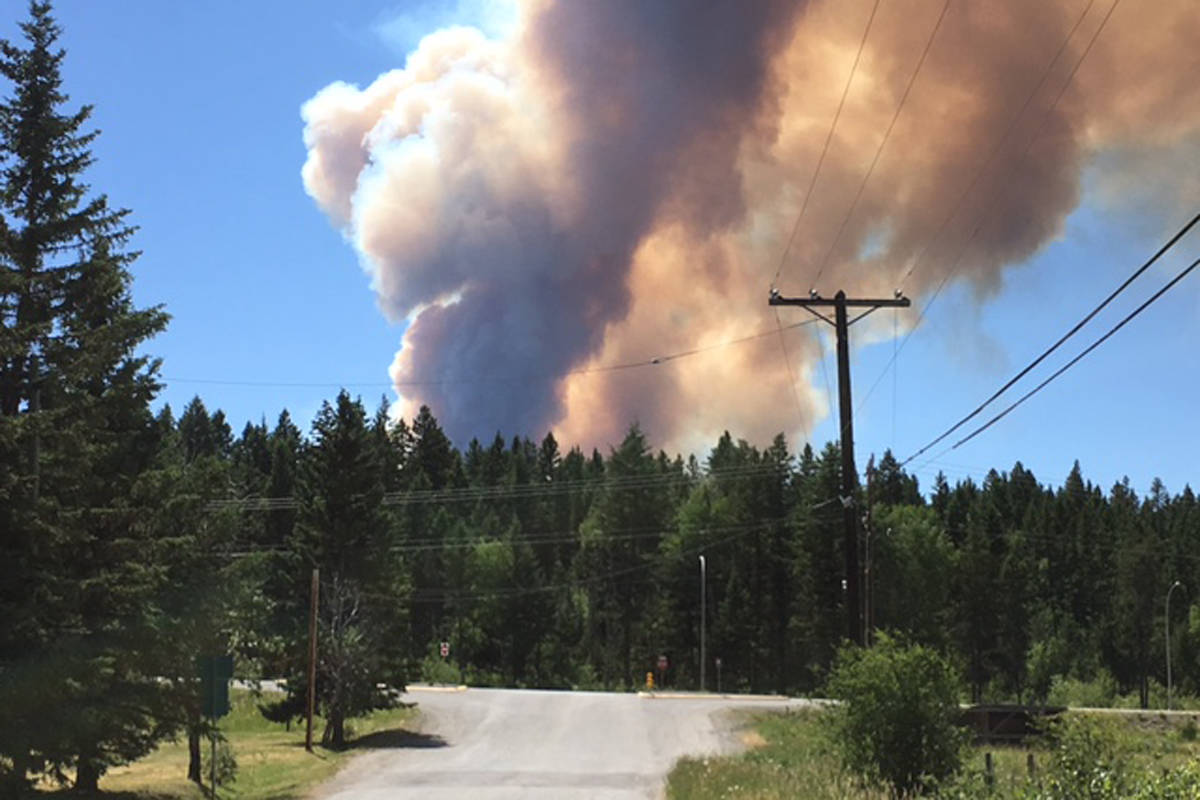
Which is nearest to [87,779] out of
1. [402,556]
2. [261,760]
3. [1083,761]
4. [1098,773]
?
[261,760]

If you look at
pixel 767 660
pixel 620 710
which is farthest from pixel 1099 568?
pixel 620 710

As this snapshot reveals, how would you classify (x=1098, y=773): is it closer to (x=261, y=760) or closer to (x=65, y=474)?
(x=65, y=474)

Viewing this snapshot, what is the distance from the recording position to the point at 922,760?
20.8 metres

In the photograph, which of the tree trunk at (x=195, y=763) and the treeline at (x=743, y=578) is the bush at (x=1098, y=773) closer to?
the tree trunk at (x=195, y=763)

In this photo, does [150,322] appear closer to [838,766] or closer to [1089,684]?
[838,766]

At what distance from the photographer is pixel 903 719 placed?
68.5ft

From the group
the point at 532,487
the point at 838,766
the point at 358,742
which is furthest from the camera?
the point at 532,487

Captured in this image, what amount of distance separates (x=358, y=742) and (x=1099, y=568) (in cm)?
11198

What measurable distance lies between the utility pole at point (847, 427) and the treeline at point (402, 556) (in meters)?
3.13

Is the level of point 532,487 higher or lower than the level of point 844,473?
higher

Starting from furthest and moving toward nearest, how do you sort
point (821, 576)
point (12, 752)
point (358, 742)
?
point (821, 576) < point (358, 742) < point (12, 752)

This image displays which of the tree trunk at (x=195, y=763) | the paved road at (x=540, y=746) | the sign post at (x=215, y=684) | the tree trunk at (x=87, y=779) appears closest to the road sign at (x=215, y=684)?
the sign post at (x=215, y=684)

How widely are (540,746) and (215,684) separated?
18.2 meters

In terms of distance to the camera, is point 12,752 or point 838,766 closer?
point 12,752
